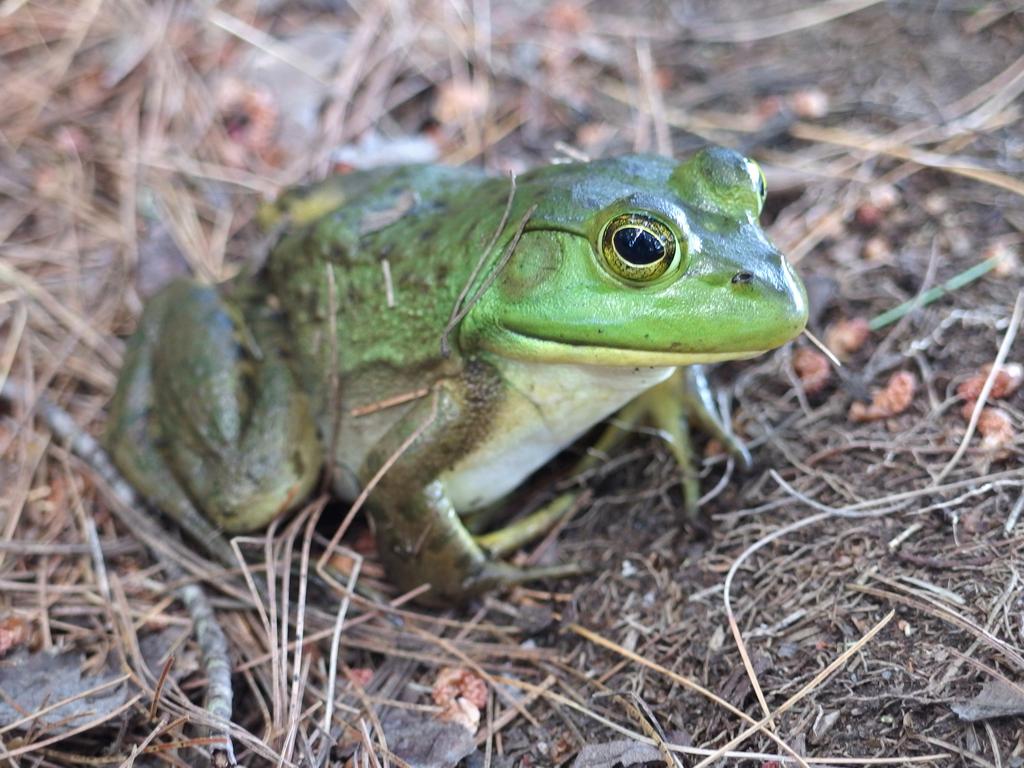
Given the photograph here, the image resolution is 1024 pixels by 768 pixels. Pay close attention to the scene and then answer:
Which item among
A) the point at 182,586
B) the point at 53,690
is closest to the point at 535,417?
the point at 182,586

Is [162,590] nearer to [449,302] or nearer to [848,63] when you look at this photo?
[449,302]

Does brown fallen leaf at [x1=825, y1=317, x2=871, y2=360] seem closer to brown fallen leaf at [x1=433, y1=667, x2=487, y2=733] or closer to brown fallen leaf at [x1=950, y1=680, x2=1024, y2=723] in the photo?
brown fallen leaf at [x1=950, y1=680, x2=1024, y2=723]

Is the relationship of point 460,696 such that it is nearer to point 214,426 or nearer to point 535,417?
point 535,417

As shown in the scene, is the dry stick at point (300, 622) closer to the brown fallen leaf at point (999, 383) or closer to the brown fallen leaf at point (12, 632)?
the brown fallen leaf at point (12, 632)

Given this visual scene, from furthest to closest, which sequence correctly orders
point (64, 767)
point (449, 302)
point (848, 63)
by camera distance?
point (848, 63) < point (449, 302) < point (64, 767)

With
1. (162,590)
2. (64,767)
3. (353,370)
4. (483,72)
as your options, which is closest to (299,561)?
(162,590)

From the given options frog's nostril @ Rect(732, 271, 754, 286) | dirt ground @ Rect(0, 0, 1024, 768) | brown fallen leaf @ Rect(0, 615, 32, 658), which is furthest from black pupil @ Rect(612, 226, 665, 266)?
brown fallen leaf @ Rect(0, 615, 32, 658)
